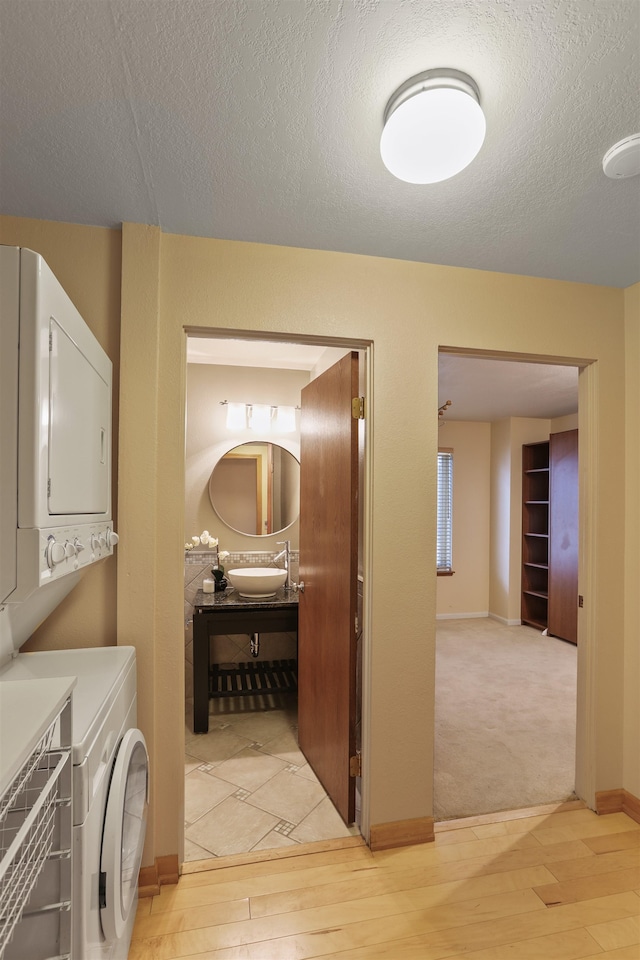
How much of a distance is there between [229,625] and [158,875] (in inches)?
56.7

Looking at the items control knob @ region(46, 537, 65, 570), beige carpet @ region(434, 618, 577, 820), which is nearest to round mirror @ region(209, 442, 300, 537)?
beige carpet @ region(434, 618, 577, 820)

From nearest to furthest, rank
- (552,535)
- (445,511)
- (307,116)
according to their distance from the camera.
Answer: (307,116) < (552,535) < (445,511)

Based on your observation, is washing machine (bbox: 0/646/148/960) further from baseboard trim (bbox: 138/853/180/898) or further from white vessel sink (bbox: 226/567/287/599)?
white vessel sink (bbox: 226/567/287/599)

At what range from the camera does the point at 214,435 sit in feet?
13.0

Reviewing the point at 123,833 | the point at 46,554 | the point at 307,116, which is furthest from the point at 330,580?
the point at 307,116

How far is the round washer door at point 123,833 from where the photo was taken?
1235 mm

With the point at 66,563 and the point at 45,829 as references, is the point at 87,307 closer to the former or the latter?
the point at 66,563

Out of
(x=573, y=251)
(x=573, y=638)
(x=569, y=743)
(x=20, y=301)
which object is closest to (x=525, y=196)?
(x=573, y=251)

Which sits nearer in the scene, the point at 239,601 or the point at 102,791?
the point at 102,791

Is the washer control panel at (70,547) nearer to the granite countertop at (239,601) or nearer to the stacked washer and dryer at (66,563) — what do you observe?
the stacked washer and dryer at (66,563)

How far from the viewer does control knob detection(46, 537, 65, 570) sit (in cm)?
107

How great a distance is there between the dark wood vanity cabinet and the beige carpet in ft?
1.42

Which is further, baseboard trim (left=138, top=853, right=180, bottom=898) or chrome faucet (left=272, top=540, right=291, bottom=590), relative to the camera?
chrome faucet (left=272, top=540, right=291, bottom=590)

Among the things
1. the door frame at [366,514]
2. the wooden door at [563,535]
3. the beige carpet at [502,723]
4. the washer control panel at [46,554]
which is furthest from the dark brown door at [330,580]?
the wooden door at [563,535]
